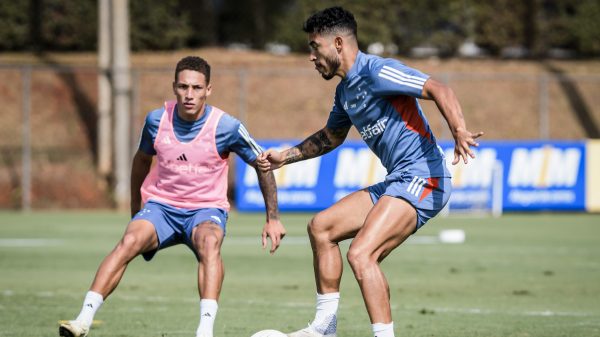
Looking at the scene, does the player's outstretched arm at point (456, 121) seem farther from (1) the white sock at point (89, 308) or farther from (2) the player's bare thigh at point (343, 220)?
(1) the white sock at point (89, 308)

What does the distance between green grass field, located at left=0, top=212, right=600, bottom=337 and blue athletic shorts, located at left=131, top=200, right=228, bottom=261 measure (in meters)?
0.89

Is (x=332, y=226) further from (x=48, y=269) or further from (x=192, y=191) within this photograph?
(x=48, y=269)

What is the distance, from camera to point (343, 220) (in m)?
8.34

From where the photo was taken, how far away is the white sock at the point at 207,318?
8.04m

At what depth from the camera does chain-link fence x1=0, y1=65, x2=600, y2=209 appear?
2800 centimetres

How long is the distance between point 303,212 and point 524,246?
24.9 feet

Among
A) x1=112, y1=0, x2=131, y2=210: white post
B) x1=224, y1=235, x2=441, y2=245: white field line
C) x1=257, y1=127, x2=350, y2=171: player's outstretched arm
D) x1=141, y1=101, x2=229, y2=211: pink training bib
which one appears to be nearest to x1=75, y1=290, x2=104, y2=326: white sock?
x1=141, y1=101, x2=229, y2=211: pink training bib

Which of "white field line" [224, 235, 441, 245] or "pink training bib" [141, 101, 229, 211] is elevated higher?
"pink training bib" [141, 101, 229, 211]

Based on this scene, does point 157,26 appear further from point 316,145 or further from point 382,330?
point 382,330

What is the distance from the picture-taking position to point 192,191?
348 inches

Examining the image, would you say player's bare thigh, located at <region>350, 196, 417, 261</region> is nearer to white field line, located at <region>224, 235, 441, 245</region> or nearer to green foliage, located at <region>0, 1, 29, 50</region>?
white field line, located at <region>224, 235, 441, 245</region>

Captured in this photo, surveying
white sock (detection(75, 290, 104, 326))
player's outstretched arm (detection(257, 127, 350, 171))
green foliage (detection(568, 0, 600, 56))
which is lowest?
white sock (detection(75, 290, 104, 326))

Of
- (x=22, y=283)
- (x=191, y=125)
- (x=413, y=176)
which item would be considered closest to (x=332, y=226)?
(x=413, y=176)

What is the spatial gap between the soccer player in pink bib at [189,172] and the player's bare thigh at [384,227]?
108cm
